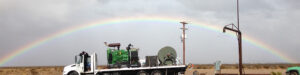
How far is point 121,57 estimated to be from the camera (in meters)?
29.1

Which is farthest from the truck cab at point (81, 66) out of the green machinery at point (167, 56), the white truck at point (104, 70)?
the green machinery at point (167, 56)

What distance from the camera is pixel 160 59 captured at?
29875 mm

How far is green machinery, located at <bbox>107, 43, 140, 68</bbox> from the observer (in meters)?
29.0

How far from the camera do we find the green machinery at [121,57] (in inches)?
1142

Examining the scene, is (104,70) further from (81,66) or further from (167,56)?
(167,56)

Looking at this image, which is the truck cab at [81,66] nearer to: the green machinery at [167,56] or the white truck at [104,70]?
the white truck at [104,70]

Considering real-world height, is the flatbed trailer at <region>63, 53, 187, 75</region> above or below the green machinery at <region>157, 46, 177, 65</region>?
below

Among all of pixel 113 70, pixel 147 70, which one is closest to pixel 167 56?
pixel 147 70

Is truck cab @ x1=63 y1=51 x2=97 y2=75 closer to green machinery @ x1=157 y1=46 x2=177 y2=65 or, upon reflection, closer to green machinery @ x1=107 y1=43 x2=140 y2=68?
green machinery @ x1=107 y1=43 x2=140 y2=68

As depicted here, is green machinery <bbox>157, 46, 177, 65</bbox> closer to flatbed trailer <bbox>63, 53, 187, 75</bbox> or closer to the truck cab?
flatbed trailer <bbox>63, 53, 187, 75</bbox>

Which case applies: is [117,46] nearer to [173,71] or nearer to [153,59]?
[153,59]

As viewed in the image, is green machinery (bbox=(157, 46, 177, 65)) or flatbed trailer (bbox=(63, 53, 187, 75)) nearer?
flatbed trailer (bbox=(63, 53, 187, 75))

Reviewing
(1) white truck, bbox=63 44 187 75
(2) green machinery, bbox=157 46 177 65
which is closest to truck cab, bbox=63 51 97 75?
(1) white truck, bbox=63 44 187 75

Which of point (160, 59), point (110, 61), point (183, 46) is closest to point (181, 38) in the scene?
point (183, 46)
